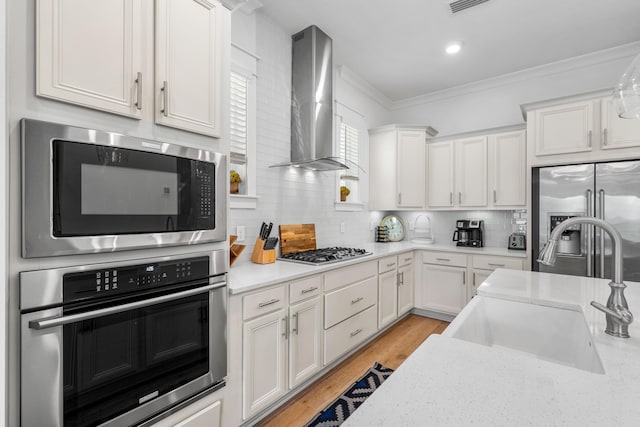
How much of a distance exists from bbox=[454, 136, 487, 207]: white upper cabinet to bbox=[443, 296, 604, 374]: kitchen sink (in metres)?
2.56

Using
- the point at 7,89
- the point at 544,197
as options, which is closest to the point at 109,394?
the point at 7,89

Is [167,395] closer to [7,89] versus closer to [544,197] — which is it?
[7,89]

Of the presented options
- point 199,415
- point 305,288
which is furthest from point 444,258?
point 199,415

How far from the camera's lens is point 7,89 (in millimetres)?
968

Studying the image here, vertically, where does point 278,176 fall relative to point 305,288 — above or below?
above

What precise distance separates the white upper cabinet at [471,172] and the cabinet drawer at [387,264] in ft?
4.11

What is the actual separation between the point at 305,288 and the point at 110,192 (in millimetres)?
1325

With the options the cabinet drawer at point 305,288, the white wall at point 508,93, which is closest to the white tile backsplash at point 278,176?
the cabinet drawer at point 305,288

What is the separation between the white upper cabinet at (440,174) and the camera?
3.95 m

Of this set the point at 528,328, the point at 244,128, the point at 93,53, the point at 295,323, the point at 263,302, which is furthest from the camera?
the point at 244,128

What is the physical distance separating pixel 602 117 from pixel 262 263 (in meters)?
3.30

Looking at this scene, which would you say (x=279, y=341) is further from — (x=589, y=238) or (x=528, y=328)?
(x=589, y=238)

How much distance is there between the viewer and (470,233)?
3906 millimetres

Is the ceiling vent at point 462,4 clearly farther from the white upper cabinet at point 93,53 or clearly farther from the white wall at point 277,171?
the white upper cabinet at point 93,53
